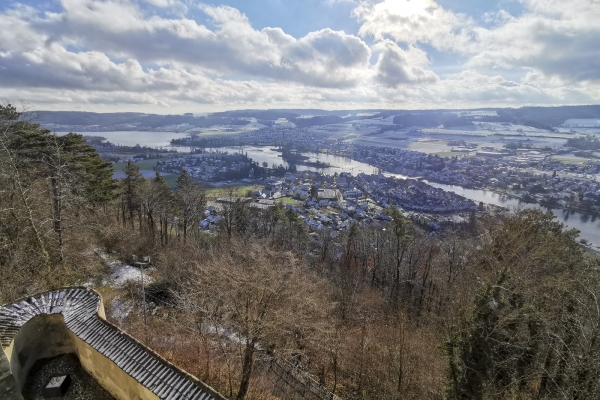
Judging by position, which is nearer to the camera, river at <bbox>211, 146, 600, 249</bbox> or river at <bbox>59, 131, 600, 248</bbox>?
river at <bbox>211, 146, 600, 249</bbox>

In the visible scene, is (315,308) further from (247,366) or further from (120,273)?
(120,273)

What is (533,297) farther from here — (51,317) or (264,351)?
(51,317)

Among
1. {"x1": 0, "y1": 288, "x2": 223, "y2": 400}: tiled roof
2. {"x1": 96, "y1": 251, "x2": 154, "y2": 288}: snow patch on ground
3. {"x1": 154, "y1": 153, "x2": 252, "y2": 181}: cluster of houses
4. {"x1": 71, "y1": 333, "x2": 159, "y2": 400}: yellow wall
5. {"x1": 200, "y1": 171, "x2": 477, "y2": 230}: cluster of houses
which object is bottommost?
{"x1": 200, "y1": 171, "x2": 477, "y2": 230}: cluster of houses

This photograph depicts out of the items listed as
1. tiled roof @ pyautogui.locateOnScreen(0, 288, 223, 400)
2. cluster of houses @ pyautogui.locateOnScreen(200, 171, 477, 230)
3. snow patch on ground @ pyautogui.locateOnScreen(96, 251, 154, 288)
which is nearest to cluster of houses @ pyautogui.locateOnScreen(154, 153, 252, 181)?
cluster of houses @ pyautogui.locateOnScreen(200, 171, 477, 230)

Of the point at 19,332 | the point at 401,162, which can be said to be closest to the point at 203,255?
the point at 19,332

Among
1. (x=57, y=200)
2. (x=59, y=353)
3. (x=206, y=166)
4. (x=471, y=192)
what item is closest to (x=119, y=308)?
(x=57, y=200)

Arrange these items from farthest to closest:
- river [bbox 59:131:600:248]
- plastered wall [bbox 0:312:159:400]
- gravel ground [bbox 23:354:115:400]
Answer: river [bbox 59:131:600:248]
gravel ground [bbox 23:354:115:400]
plastered wall [bbox 0:312:159:400]

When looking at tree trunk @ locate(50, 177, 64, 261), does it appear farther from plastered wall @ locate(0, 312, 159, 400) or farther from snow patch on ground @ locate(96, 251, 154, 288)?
plastered wall @ locate(0, 312, 159, 400)
